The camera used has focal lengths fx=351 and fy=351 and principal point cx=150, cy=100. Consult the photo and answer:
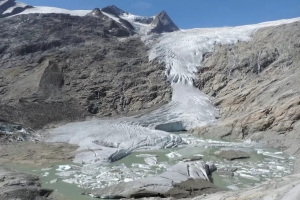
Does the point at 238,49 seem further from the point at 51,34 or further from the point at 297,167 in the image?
the point at 51,34

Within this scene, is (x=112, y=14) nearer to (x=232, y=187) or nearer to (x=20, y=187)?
(x=20, y=187)

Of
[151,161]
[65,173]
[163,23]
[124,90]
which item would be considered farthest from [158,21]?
[65,173]

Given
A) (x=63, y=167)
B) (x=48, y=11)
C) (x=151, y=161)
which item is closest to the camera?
(x=63, y=167)

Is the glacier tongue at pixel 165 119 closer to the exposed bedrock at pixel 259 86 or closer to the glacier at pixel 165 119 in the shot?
the glacier at pixel 165 119

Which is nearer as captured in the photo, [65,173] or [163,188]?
[163,188]

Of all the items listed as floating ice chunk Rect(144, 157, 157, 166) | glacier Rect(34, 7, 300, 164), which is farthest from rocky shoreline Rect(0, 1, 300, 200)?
floating ice chunk Rect(144, 157, 157, 166)
